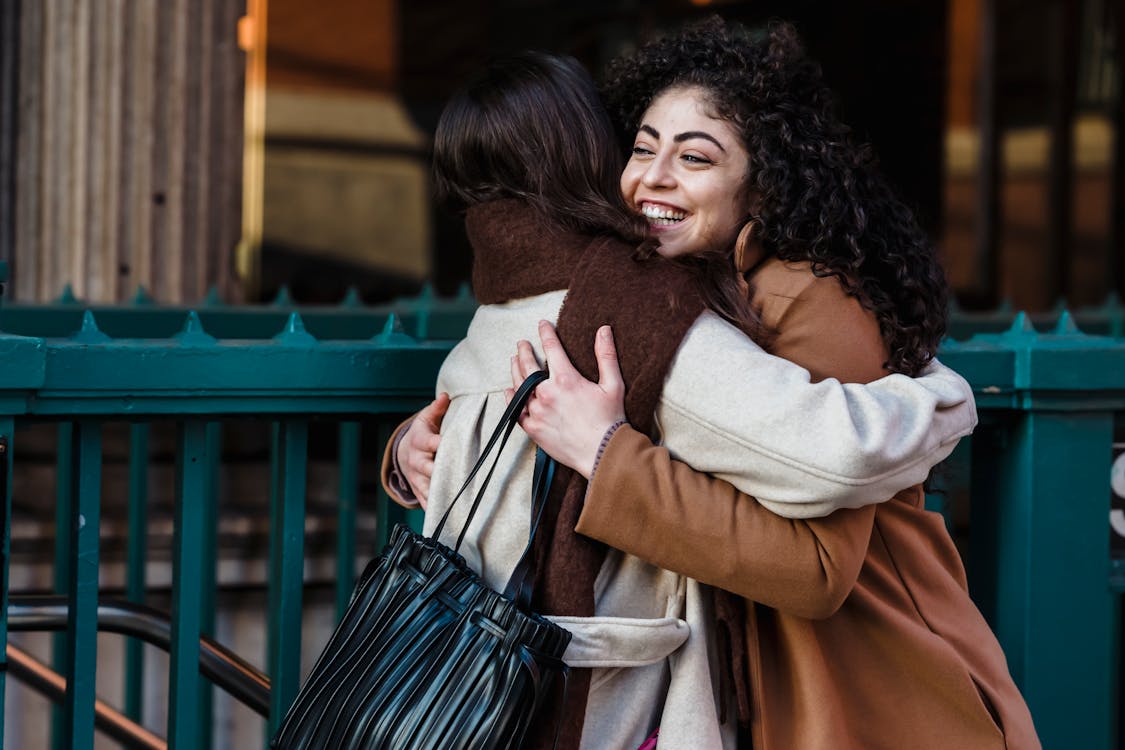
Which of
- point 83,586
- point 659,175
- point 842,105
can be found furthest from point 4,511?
point 842,105

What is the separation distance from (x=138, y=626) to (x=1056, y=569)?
65.6 inches

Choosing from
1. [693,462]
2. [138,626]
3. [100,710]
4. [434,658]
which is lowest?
[100,710]

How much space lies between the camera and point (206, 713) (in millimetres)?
3549

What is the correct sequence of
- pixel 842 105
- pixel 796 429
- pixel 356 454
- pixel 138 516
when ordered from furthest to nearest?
pixel 842 105 → pixel 138 516 → pixel 356 454 → pixel 796 429

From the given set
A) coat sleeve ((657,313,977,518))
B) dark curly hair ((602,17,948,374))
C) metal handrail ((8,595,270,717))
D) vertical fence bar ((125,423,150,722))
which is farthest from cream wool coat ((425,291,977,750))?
vertical fence bar ((125,423,150,722))

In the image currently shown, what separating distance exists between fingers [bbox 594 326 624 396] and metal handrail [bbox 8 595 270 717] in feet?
3.57

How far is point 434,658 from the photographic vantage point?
1.88 meters

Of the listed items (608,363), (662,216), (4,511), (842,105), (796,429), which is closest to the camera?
(796,429)

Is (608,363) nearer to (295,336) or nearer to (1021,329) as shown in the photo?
(295,336)

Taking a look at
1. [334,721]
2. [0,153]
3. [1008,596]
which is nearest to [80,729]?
[334,721]

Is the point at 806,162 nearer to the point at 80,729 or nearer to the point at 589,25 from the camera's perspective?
the point at 80,729

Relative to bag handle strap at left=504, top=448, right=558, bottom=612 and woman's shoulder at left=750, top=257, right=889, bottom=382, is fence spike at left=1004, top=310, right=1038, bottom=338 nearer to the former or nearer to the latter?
woman's shoulder at left=750, top=257, right=889, bottom=382

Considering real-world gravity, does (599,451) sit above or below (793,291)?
below

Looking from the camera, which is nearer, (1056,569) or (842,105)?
(1056,569)
